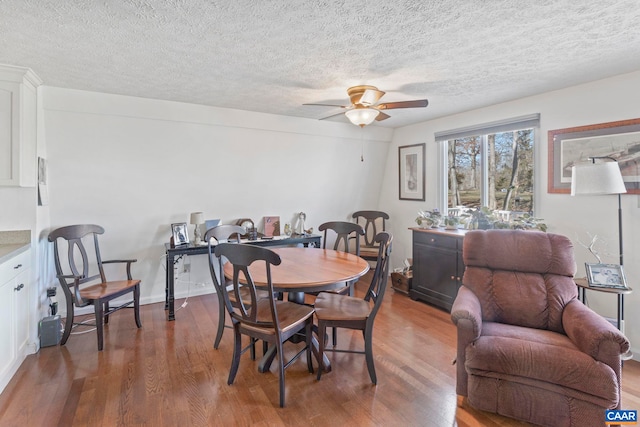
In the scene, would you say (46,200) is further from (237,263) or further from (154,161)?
(237,263)

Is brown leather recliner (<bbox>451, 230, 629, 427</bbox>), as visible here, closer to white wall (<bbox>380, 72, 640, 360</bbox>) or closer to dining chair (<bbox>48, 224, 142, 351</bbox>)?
white wall (<bbox>380, 72, 640, 360</bbox>)

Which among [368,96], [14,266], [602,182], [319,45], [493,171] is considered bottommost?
[14,266]

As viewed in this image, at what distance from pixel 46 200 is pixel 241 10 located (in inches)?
111

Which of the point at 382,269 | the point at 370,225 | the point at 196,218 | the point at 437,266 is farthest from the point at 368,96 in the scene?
the point at 370,225

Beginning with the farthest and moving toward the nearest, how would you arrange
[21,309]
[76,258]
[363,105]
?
[76,258] → [363,105] → [21,309]

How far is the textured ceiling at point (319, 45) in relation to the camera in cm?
177

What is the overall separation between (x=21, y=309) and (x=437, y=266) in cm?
397

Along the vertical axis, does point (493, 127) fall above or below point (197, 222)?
above

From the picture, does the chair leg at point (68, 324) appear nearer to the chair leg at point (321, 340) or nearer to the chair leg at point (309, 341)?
the chair leg at point (309, 341)

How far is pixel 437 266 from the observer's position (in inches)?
150

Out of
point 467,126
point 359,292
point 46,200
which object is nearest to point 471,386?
point 359,292

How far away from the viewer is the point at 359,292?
14.4 feet

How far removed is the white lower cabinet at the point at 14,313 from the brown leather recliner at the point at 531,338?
3063mm

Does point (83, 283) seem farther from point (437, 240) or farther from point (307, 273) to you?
point (437, 240)
